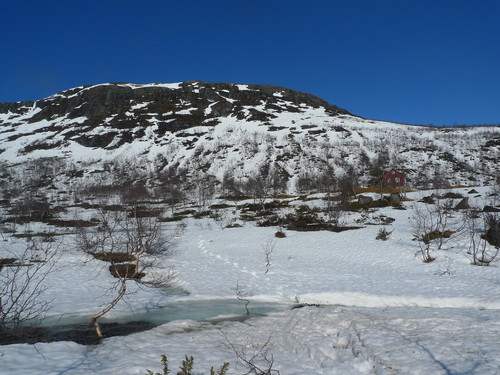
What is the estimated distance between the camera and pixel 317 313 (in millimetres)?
9023

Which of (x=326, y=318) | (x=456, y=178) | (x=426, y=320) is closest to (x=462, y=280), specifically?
(x=426, y=320)

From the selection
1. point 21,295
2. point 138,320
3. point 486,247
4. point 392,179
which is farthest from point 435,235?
point 392,179

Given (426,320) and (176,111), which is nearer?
(426,320)

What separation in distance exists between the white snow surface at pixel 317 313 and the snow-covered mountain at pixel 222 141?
4100 cm

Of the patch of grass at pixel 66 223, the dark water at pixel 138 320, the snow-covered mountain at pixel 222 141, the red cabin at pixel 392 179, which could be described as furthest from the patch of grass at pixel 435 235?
the snow-covered mountain at pixel 222 141

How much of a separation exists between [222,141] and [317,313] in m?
76.8

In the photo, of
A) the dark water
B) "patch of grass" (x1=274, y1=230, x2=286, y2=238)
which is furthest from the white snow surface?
"patch of grass" (x1=274, y1=230, x2=286, y2=238)

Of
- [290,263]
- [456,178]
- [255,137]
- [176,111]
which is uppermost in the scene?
[176,111]

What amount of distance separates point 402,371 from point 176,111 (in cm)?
11107

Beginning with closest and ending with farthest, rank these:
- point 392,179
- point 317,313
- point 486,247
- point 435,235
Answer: point 317,313
point 486,247
point 435,235
point 392,179

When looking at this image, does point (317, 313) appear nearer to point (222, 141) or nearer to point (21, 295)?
point (21, 295)

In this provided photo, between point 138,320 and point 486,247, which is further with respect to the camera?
point 486,247

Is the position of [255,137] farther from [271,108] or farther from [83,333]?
[83,333]

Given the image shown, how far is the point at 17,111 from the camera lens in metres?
126
